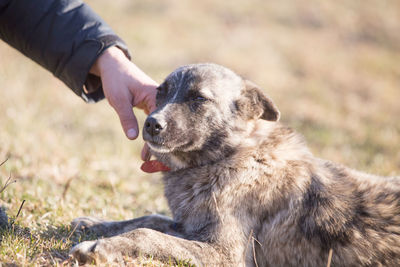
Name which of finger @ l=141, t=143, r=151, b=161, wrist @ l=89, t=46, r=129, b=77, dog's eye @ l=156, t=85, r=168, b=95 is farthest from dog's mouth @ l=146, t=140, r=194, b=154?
wrist @ l=89, t=46, r=129, b=77

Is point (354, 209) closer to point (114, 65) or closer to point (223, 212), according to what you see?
point (223, 212)

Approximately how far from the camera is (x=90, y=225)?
362cm

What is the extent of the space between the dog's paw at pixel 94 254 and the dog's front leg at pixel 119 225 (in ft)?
2.72

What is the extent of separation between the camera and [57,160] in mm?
5500

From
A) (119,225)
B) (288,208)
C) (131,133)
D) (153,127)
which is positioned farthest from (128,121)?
(288,208)

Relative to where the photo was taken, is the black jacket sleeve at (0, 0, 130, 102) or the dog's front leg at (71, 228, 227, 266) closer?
the dog's front leg at (71, 228, 227, 266)

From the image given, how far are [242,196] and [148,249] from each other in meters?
0.94

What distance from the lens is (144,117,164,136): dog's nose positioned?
3.41 m

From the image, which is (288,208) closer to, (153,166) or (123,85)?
(153,166)

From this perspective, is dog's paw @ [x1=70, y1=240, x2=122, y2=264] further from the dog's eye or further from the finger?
the dog's eye

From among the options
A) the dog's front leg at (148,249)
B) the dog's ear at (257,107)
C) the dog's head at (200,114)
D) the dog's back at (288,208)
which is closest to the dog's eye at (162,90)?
the dog's head at (200,114)

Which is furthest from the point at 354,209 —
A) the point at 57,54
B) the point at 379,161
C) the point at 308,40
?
the point at 308,40

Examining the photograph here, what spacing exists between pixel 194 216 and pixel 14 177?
2564mm

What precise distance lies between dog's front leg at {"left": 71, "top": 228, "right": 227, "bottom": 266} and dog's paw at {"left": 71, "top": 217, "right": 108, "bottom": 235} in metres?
0.79
